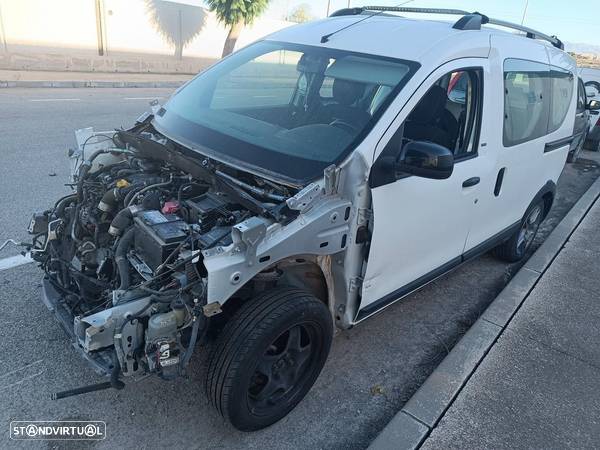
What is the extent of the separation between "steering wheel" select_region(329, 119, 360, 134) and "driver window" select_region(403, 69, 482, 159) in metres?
0.57

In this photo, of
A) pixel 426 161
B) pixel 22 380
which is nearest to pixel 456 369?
pixel 426 161

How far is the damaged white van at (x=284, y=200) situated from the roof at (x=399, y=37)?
0.01 m

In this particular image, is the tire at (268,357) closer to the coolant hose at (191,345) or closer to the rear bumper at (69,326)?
the coolant hose at (191,345)

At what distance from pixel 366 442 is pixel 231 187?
155 centimetres

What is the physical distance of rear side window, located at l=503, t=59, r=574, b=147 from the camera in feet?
11.7

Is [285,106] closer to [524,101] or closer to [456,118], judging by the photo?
[456,118]

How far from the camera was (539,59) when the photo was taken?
4047mm

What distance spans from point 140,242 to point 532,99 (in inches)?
130

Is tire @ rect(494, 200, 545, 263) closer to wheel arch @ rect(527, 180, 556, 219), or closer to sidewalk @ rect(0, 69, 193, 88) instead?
wheel arch @ rect(527, 180, 556, 219)

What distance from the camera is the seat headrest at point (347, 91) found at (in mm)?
2916

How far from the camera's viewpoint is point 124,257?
2.53 m

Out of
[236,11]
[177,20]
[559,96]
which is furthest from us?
[177,20]

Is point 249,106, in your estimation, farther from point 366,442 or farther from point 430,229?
point 366,442

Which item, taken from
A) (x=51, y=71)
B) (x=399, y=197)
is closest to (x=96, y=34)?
(x=51, y=71)
